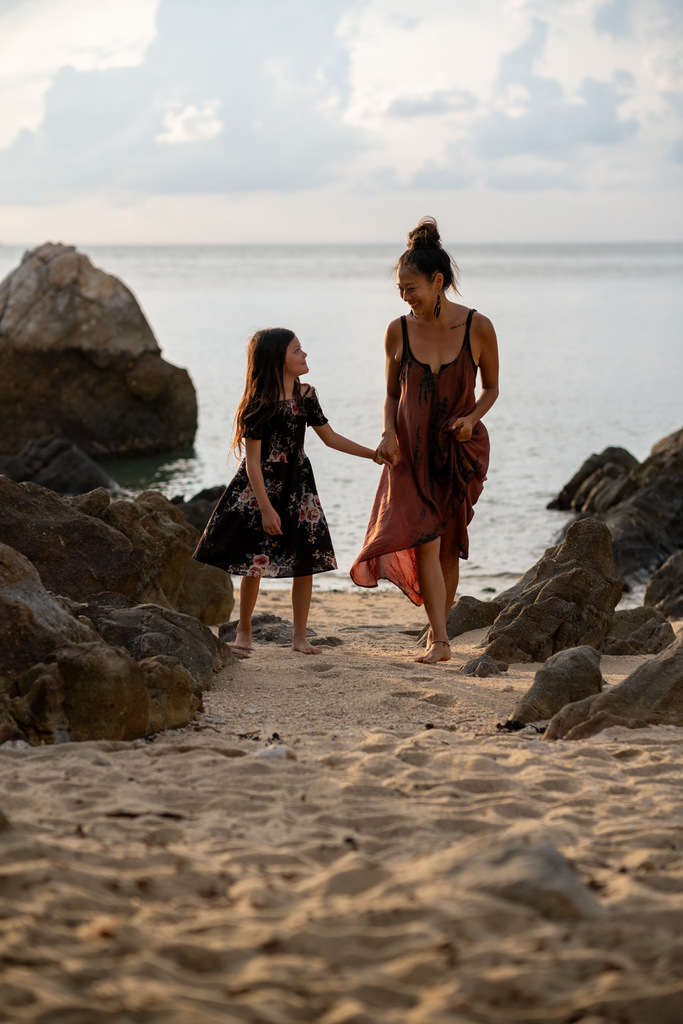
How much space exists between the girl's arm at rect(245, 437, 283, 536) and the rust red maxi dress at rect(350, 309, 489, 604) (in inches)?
21.4

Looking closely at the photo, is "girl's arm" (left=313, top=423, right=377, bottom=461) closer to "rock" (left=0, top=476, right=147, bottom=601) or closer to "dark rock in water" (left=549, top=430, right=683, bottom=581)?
"rock" (left=0, top=476, right=147, bottom=601)

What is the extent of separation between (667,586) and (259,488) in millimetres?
4521

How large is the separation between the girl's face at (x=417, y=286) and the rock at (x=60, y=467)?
30.4 ft

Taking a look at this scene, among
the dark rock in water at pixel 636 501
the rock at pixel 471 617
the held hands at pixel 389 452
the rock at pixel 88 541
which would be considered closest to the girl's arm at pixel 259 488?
the held hands at pixel 389 452

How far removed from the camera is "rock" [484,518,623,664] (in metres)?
5.89

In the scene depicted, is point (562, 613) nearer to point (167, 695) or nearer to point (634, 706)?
point (634, 706)

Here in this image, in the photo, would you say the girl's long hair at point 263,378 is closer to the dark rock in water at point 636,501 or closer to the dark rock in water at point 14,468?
the dark rock in water at point 636,501

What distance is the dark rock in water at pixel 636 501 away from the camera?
35.1ft

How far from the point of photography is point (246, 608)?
19.4 ft

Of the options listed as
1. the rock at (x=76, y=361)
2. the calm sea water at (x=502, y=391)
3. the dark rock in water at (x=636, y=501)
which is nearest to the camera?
the dark rock in water at (x=636, y=501)

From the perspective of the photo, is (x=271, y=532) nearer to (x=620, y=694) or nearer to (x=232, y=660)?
(x=232, y=660)

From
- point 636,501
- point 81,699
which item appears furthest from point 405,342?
point 636,501

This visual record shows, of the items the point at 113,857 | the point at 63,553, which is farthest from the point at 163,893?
the point at 63,553

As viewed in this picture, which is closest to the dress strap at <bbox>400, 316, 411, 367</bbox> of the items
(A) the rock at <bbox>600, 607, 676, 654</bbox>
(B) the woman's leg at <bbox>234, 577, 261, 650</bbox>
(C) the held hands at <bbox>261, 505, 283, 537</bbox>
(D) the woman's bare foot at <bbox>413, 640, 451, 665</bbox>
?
(C) the held hands at <bbox>261, 505, 283, 537</bbox>
